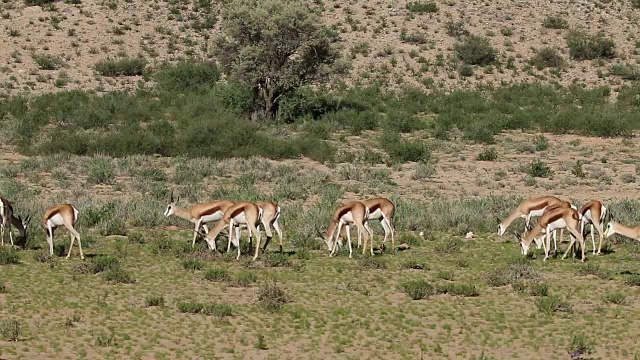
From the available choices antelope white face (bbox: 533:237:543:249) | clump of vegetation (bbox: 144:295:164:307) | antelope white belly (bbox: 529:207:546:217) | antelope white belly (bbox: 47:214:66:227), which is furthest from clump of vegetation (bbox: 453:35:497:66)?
clump of vegetation (bbox: 144:295:164:307)

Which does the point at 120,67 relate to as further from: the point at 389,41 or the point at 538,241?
the point at 538,241

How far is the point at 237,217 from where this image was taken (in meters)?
17.6

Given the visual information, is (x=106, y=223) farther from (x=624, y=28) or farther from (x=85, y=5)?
(x=624, y=28)

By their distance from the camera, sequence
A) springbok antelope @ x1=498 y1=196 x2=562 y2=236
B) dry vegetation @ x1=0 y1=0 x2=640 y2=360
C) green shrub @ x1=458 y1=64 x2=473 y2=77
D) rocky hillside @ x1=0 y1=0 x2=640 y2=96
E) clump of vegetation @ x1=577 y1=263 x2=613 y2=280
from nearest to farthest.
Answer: dry vegetation @ x1=0 y1=0 x2=640 y2=360
clump of vegetation @ x1=577 y1=263 x2=613 y2=280
springbok antelope @ x1=498 y1=196 x2=562 y2=236
rocky hillside @ x1=0 y1=0 x2=640 y2=96
green shrub @ x1=458 y1=64 x2=473 y2=77

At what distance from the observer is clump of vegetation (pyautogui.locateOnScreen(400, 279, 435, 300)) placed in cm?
1582

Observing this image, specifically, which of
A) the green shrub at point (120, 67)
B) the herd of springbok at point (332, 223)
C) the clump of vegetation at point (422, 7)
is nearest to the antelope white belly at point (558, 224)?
the herd of springbok at point (332, 223)

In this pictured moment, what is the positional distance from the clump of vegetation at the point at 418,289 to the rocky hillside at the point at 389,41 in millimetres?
30252

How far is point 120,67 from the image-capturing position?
152 ft

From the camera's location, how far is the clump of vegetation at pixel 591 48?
53094 mm

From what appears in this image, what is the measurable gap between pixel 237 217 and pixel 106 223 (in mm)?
4337

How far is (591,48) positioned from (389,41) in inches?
418

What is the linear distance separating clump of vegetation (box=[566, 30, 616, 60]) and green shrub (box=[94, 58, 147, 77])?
74.0 ft

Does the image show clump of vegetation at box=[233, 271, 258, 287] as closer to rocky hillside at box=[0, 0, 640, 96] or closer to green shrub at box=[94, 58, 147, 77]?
rocky hillside at box=[0, 0, 640, 96]

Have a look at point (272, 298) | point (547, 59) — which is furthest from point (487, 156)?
point (547, 59)
